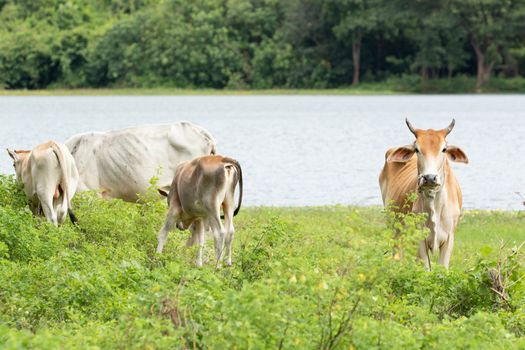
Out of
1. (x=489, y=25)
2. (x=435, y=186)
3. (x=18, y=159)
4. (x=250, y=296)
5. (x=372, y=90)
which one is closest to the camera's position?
(x=250, y=296)

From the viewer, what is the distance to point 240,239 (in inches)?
543

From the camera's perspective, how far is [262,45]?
71.3m

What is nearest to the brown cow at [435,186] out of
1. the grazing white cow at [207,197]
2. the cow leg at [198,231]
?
the grazing white cow at [207,197]

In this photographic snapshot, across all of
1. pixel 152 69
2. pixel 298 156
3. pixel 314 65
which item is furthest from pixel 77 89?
pixel 298 156

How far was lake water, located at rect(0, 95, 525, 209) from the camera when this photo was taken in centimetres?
2512

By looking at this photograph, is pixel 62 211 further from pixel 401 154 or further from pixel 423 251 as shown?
pixel 423 251

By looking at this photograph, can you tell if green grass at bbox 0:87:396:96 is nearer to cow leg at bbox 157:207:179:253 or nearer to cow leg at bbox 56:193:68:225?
cow leg at bbox 56:193:68:225

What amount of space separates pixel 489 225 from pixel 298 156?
59.1 ft

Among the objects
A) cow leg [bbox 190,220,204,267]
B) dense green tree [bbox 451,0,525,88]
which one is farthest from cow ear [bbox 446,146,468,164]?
dense green tree [bbox 451,0,525,88]

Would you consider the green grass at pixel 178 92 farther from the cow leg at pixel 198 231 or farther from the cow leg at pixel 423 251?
the cow leg at pixel 423 251

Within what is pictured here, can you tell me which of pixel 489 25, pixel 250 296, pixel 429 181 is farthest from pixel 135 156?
pixel 489 25

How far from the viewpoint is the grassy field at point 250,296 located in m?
6.69

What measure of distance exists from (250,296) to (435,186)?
3.76m

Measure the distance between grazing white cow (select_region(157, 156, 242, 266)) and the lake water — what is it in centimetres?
1000
